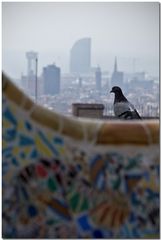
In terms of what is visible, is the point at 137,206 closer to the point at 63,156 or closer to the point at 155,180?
the point at 155,180

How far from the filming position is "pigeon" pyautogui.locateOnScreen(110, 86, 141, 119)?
9898 millimetres

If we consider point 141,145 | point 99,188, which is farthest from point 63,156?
point 141,145

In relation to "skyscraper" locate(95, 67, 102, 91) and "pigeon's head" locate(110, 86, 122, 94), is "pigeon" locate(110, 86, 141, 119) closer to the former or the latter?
"pigeon's head" locate(110, 86, 122, 94)

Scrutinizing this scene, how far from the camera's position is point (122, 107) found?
10188 mm

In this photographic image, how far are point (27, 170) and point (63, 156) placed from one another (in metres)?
0.24

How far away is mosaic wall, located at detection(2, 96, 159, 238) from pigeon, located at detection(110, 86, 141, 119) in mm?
6487

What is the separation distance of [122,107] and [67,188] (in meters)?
7.17

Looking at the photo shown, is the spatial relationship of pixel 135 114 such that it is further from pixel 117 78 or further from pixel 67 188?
pixel 67 188

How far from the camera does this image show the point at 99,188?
3.12 meters

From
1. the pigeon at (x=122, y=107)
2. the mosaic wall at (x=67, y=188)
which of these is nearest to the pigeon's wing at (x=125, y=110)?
the pigeon at (x=122, y=107)

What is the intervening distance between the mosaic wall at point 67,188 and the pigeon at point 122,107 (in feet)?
21.3

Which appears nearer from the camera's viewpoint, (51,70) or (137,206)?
(137,206)

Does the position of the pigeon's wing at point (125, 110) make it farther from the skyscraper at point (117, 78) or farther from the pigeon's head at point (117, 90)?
the skyscraper at point (117, 78)

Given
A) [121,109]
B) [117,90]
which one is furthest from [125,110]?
[117,90]
